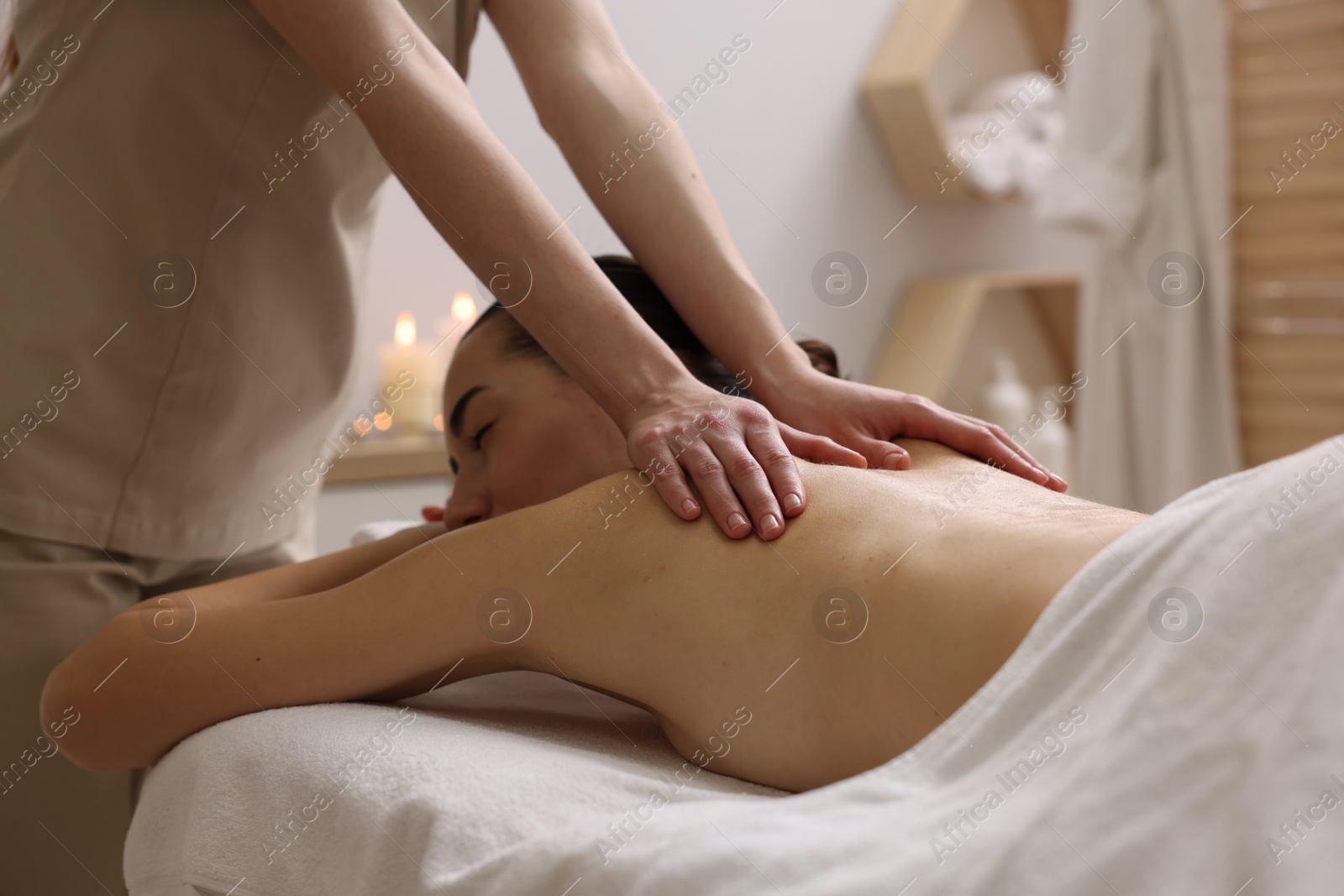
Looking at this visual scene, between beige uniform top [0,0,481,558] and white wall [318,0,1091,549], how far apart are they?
0.80 metres

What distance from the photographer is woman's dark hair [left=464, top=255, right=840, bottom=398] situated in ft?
3.67

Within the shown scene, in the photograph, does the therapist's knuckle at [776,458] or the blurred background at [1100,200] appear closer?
the therapist's knuckle at [776,458]

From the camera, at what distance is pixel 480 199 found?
928 mm

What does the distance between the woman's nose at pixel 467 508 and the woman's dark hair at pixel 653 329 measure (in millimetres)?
148

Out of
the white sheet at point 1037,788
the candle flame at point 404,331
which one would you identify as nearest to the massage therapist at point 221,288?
the white sheet at point 1037,788

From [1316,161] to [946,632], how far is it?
2.19 meters

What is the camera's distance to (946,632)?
2.31 ft

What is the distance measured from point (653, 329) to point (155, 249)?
49 cm

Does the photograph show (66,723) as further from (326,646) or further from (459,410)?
(459,410)

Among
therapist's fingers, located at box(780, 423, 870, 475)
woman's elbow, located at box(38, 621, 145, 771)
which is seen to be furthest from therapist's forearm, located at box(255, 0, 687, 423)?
woman's elbow, located at box(38, 621, 145, 771)

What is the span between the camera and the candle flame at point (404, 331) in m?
2.00

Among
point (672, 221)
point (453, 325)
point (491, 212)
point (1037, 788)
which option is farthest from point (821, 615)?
point (453, 325)

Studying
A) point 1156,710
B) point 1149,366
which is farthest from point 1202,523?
point 1149,366

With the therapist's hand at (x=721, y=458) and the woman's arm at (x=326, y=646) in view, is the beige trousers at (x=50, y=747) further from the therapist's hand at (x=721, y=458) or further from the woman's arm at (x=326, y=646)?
the therapist's hand at (x=721, y=458)
